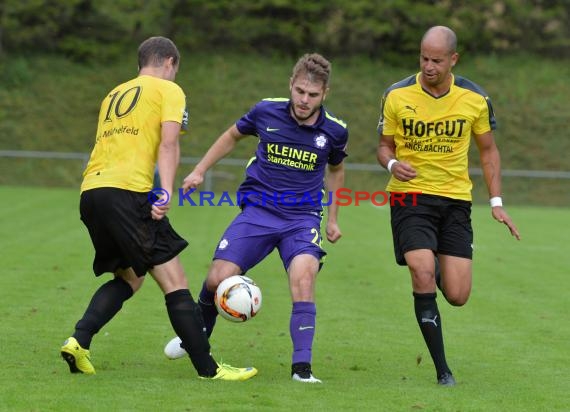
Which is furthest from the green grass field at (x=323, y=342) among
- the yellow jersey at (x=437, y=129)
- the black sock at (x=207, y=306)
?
the yellow jersey at (x=437, y=129)

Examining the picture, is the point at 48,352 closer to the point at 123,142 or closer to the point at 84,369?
the point at 84,369

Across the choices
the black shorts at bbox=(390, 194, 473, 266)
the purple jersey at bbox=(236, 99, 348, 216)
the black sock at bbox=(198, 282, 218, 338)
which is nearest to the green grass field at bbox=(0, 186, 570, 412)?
the black sock at bbox=(198, 282, 218, 338)

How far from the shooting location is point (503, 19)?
42.1 meters

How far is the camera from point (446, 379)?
263 inches

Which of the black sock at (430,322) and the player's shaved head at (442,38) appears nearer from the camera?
the black sock at (430,322)

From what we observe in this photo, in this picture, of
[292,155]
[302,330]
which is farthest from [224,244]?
[302,330]

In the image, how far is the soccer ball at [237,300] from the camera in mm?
6809

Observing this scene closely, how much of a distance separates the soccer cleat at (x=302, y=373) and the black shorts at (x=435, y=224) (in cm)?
107

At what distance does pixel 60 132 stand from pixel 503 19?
18365 mm

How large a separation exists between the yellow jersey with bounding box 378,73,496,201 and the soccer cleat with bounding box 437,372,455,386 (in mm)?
1258

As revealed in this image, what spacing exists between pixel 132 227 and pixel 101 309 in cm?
65

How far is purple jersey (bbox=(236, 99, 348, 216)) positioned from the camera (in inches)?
283

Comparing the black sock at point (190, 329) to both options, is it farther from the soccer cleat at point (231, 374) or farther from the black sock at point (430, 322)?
the black sock at point (430, 322)

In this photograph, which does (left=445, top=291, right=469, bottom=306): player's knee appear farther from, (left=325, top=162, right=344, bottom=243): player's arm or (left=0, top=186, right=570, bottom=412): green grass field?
(left=325, top=162, right=344, bottom=243): player's arm
